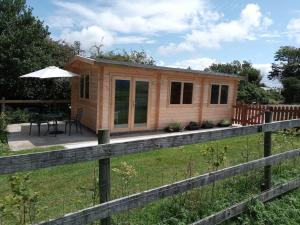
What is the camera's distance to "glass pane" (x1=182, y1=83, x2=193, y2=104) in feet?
44.2

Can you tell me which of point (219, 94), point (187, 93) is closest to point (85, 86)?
point (187, 93)

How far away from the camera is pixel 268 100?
29.3 metres

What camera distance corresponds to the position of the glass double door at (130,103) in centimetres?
1145

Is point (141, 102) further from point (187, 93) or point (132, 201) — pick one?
point (132, 201)

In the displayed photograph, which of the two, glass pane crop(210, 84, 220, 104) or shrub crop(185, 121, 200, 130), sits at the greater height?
glass pane crop(210, 84, 220, 104)

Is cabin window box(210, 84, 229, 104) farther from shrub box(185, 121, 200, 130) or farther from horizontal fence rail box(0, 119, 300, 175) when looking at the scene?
horizontal fence rail box(0, 119, 300, 175)

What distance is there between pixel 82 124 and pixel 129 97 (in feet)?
9.34

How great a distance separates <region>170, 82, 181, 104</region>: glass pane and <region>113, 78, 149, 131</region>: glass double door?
128cm

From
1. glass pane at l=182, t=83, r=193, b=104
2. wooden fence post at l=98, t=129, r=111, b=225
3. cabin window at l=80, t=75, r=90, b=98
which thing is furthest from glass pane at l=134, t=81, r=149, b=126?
wooden fence post at l=98, t=129, r=111, b=225

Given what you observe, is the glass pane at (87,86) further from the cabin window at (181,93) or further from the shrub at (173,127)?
the shrub at (173,127)

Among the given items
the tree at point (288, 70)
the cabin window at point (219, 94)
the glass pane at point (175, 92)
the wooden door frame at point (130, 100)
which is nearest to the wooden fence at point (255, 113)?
the cabin window at point (219, 94)

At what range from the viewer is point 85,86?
13094mm

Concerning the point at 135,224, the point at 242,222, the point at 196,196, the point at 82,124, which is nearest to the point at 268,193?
the point at 242,222

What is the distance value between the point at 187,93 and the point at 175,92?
0.70 metres
